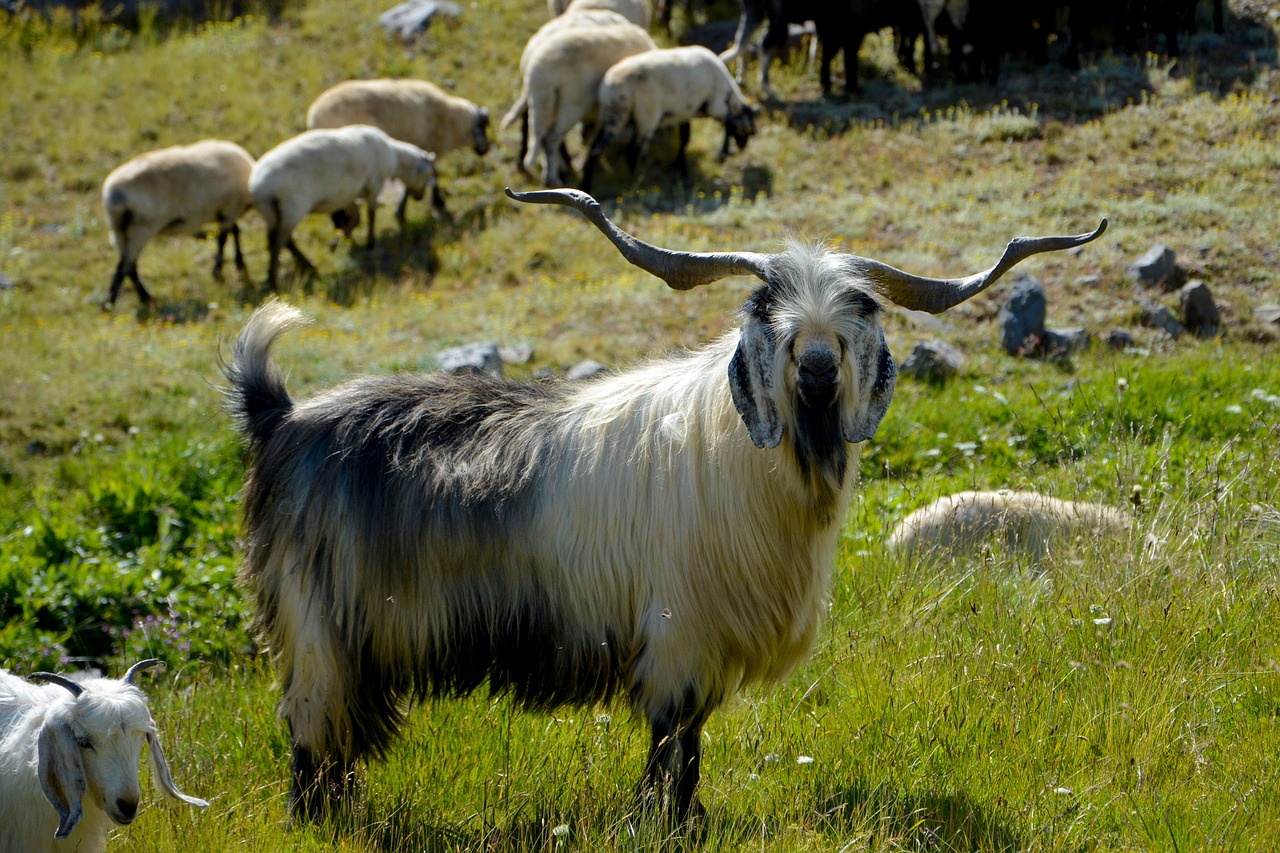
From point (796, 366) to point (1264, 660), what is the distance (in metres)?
2.26

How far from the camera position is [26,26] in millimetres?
19062

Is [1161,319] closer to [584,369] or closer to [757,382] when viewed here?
[584,369]

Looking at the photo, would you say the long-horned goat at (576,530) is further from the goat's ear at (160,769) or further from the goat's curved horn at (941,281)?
the goat's ear at (160,769)

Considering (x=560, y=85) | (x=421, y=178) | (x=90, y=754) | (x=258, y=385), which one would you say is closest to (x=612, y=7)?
(x=560, y=85)

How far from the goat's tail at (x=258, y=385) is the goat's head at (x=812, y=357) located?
1449mm

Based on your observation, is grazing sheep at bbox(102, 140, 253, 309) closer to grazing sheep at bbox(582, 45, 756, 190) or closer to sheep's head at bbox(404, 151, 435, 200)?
sheep's head at bbox(404, 151, 435, 200)

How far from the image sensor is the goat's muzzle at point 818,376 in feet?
11.5

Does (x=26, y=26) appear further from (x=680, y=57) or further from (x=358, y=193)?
(x=680, y=57)

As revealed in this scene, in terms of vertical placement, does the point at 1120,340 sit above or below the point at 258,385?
below

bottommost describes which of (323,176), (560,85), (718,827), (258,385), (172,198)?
(718,827)

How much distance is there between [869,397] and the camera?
3.64 metres

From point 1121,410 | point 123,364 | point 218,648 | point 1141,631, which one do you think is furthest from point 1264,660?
point 123,364

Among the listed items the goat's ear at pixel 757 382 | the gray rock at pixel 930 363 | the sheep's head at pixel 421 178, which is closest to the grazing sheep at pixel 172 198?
the sheep's head at pixel 421 178

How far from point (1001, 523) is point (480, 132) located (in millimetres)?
11704
